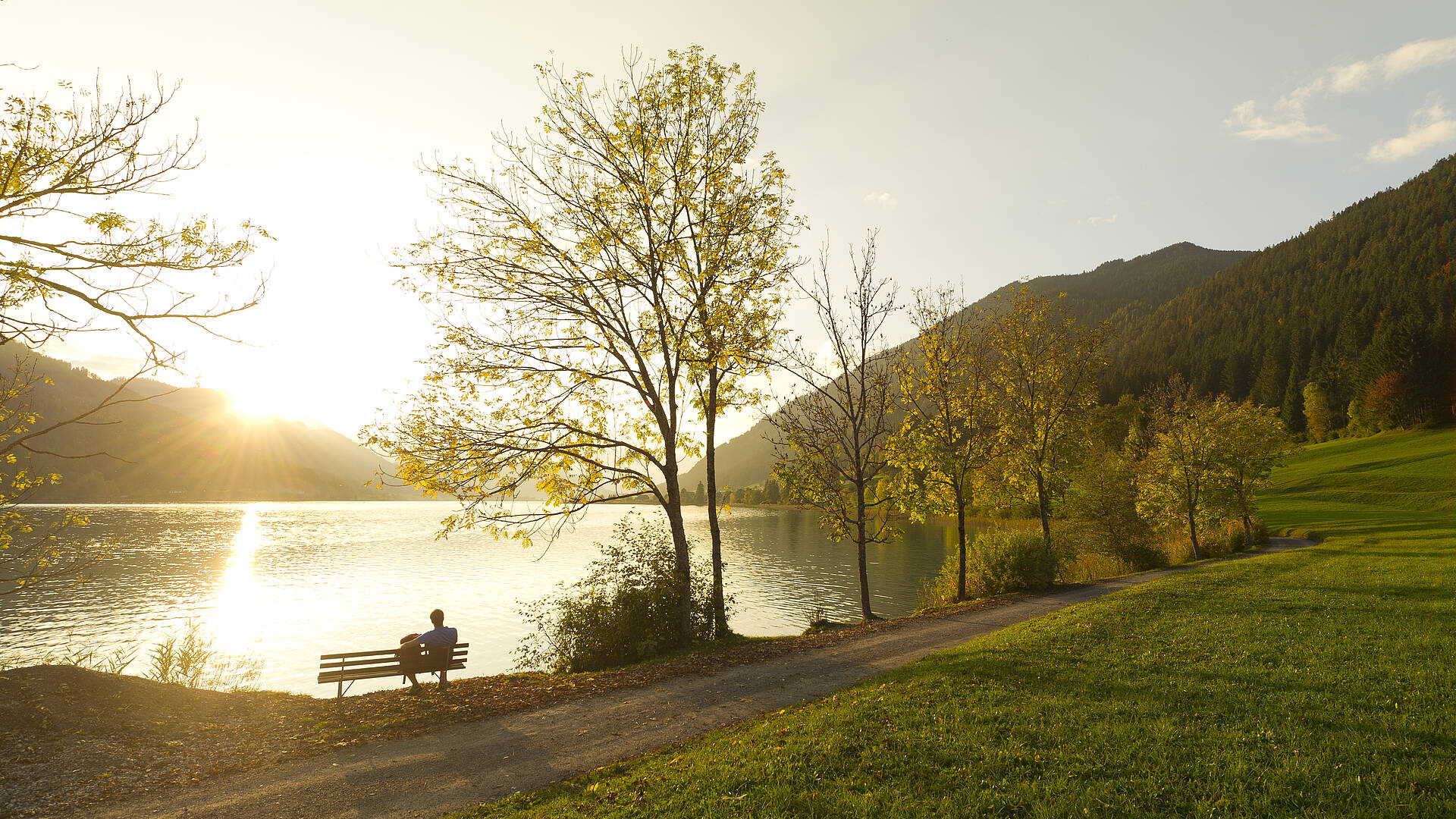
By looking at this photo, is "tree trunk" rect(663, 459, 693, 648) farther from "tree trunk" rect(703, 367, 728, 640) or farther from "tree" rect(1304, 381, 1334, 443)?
"tree" rect(1304, 381, 1334, 443)

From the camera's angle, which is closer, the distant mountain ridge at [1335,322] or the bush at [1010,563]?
the bush at [1010,563]

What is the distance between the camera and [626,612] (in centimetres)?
1655

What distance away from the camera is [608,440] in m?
17.0

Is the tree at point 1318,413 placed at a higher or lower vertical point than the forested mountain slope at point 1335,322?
lower

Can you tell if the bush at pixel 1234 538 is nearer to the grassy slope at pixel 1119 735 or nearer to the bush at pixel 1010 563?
the bush at pixel 1010 563

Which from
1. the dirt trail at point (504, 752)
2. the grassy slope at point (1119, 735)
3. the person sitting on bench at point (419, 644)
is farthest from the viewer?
the person sitting on bench at point (419, 644)

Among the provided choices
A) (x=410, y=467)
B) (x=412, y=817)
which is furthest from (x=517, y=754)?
(x=410, y=467)

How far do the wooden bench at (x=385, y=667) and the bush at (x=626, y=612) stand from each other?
2.28 meters

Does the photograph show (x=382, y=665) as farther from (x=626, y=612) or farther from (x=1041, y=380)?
(x=1041, y=380)

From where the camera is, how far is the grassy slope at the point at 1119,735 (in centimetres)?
611

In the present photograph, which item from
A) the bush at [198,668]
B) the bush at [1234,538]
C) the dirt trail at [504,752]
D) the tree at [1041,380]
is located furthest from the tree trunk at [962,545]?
the bush at [198,668]

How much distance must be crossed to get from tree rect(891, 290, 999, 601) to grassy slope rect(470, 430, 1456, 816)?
986cm

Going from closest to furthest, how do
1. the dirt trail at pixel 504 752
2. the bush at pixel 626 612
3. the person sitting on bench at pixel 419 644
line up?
the dirt trail at pixel 504 752 < the person sitting on bench at pixel 419 644 < the bush at pixel 626 612

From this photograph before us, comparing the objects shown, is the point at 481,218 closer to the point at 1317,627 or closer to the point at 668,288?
the point at 668,288
